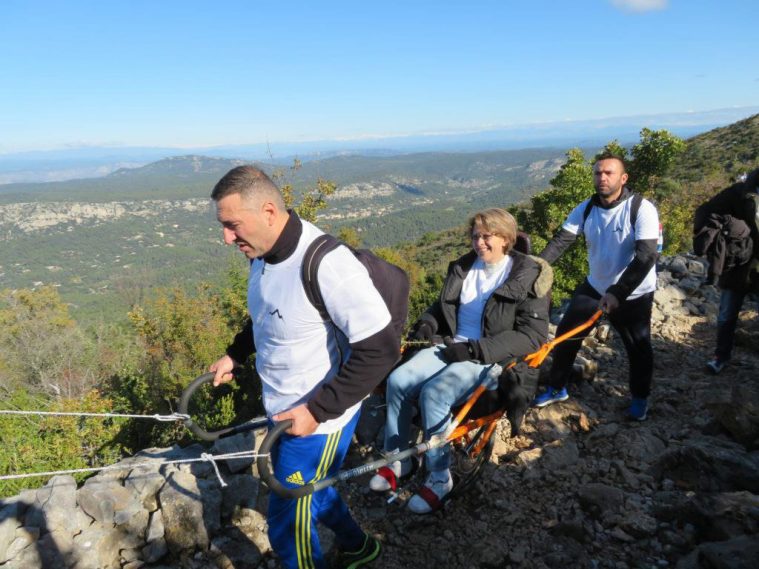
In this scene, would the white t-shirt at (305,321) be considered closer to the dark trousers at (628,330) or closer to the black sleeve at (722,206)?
the dark trousers at (628,330)

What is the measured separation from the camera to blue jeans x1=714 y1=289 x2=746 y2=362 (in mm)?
4551

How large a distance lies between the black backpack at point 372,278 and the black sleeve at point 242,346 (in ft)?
2.89

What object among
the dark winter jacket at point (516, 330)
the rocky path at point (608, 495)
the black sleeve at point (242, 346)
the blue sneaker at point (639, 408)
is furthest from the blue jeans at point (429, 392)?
the blue sneaker at point (639, 408)

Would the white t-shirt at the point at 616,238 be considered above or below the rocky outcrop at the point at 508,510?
above

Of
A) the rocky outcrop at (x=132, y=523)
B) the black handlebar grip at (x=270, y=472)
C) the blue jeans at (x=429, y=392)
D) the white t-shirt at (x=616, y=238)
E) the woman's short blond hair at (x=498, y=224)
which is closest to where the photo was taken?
the black handlebar grip at (x=270, y=472)

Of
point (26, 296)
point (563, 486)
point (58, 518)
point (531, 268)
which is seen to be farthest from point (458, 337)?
point (26, 296)

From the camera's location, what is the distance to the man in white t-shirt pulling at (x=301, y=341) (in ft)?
6.43

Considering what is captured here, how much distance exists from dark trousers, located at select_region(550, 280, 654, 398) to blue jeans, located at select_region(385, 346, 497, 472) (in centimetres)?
141

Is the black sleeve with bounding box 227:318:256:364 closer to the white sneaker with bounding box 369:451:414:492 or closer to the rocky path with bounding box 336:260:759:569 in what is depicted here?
the white sneaker with bounding box 369:451:414:492

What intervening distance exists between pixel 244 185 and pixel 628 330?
356 cm

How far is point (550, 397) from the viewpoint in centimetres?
454

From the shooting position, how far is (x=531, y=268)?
3.31m

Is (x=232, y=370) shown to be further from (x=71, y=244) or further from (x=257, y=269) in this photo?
(x=71, y=244)

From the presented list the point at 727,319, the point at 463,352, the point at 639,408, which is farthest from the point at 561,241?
the point at 727,319
